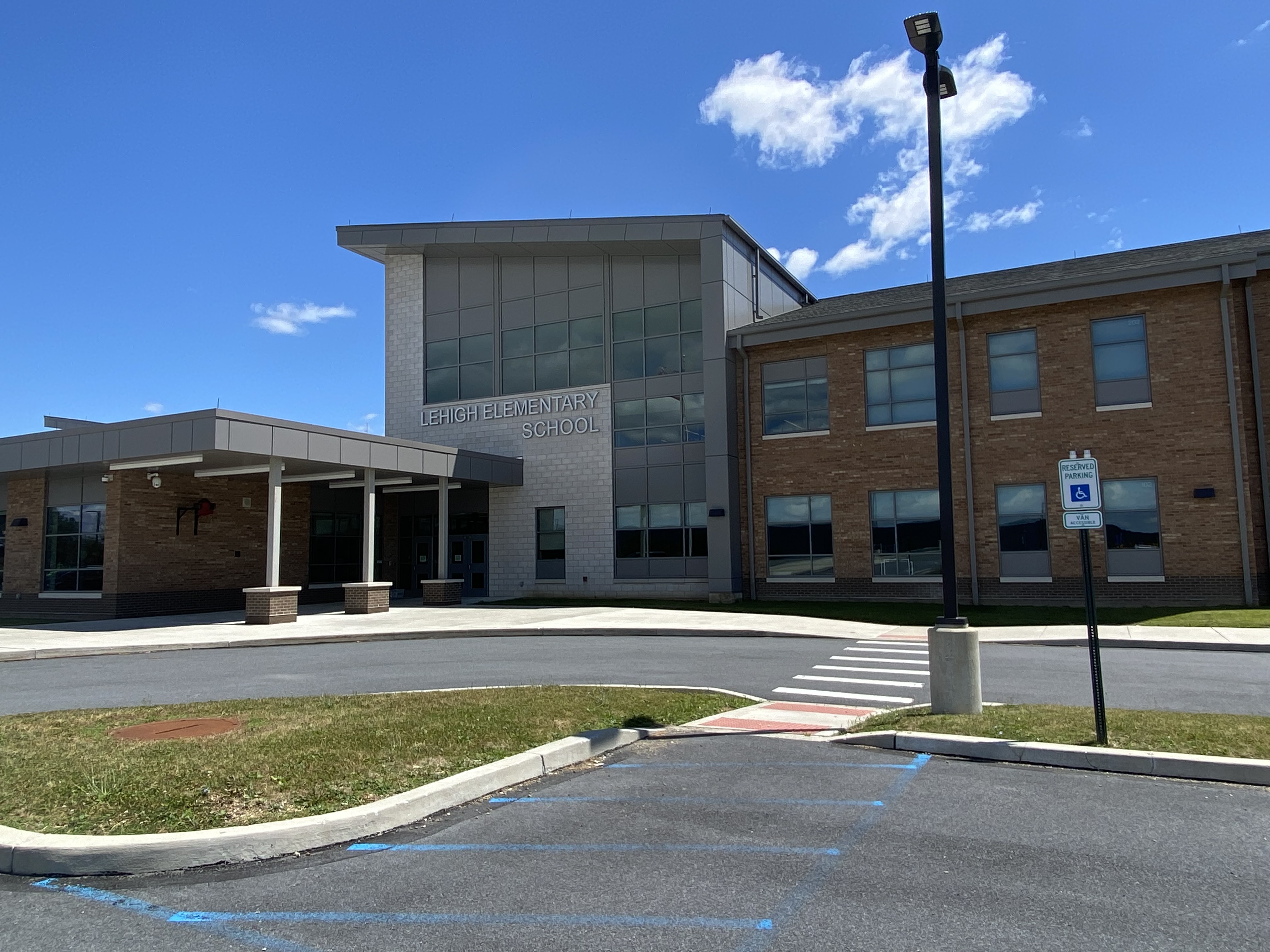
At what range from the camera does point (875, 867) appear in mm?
5008

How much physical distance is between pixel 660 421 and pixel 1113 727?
21449 millimetres

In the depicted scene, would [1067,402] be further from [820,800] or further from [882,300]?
[820,800]

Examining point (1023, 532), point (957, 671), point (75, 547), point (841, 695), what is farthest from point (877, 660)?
point (75, 547)

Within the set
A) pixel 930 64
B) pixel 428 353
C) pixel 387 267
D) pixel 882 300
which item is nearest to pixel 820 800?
pixel 930 64

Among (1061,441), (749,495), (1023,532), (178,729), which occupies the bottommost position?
(178,729)

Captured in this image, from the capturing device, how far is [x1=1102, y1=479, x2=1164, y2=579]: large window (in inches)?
851

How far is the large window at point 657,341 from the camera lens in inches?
1129

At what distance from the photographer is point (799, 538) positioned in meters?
26.3

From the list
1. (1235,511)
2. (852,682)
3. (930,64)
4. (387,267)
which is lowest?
(852,682)

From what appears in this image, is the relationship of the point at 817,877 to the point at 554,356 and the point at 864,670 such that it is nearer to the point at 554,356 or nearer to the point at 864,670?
the point at 864,670

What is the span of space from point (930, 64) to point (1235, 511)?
15833mm

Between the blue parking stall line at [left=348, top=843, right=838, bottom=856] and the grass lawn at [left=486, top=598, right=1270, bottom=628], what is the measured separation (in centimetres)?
1572

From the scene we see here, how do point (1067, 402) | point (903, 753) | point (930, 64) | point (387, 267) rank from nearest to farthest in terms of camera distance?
point (903, 753), point (930, 64), point (1067, 402), point (387, 267)

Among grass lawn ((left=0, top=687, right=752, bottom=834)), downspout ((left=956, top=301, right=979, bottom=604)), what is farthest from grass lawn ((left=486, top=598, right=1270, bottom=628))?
grass lawn ((left=0, top=687, right=752, bottom=834))
